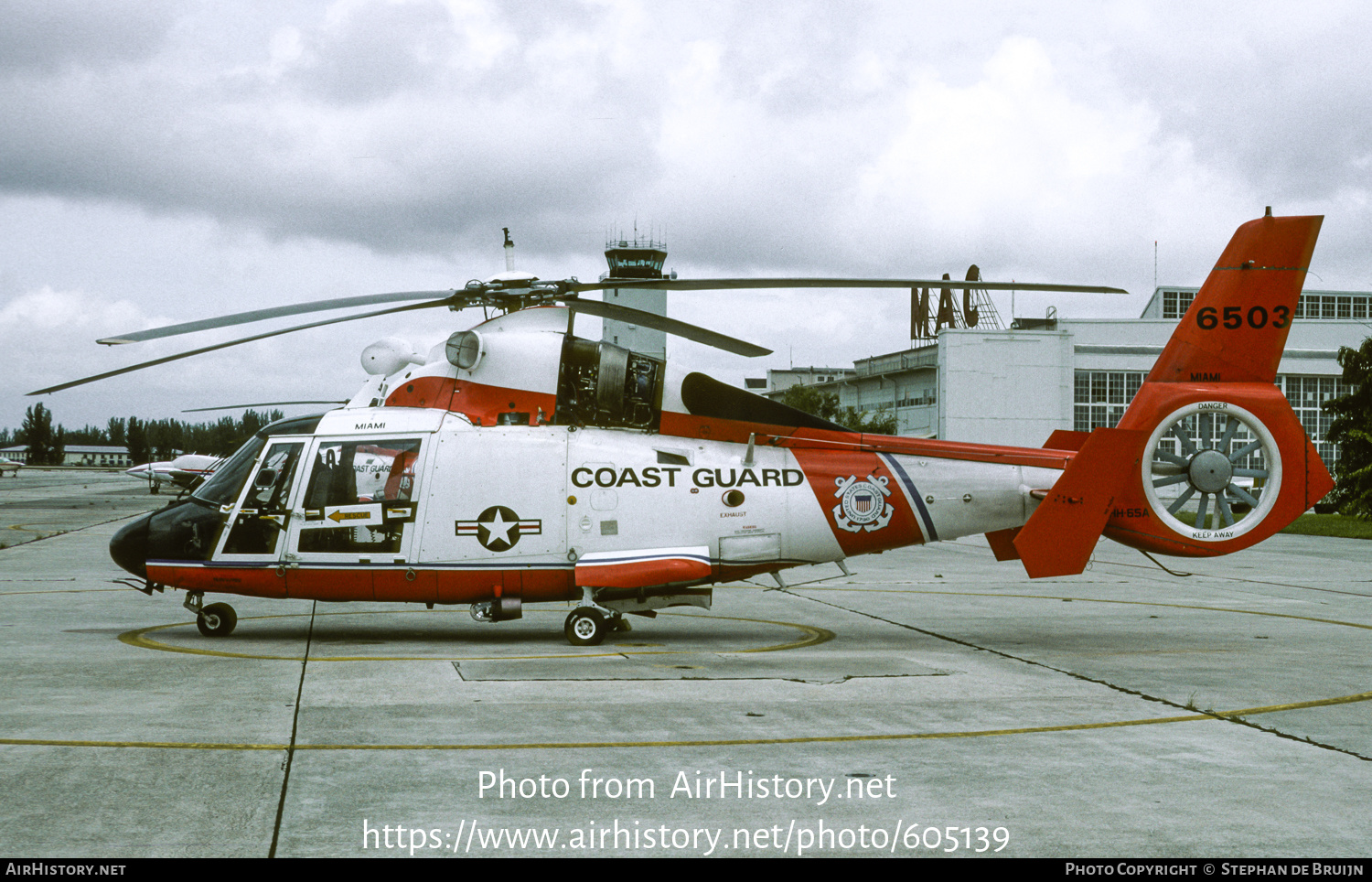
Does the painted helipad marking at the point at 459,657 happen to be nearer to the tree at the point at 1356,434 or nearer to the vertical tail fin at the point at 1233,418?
the vertical tail fin at the point at 1233,418

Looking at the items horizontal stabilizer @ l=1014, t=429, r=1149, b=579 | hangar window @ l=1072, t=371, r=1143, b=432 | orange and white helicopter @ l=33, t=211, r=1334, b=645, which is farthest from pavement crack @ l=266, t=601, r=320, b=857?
hangar window @ l=1072, t=371, r=1143, b=432

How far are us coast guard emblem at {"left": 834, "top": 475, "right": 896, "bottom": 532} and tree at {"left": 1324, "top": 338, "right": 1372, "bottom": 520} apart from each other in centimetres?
4238

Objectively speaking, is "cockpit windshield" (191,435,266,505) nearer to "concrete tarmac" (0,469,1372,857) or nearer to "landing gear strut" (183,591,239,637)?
"landing gear strut" (183,591,239,637)

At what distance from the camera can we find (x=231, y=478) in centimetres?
1355

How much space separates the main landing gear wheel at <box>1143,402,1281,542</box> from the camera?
12.6 m

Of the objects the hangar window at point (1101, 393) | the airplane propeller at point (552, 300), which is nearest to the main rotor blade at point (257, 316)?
the airplane propeller at point (552, 300)

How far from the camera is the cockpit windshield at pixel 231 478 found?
13438 millimetres

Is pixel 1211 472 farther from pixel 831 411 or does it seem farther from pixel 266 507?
pixel 831 411

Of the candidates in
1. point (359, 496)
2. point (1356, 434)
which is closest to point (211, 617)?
point (359, 496)

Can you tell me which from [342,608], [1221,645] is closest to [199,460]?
[342,608]

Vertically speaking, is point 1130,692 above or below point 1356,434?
below

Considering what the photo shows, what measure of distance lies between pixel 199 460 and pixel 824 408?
1448 inches

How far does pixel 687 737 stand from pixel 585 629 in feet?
15.8

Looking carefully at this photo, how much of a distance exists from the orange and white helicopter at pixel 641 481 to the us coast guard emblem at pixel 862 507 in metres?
0.02
